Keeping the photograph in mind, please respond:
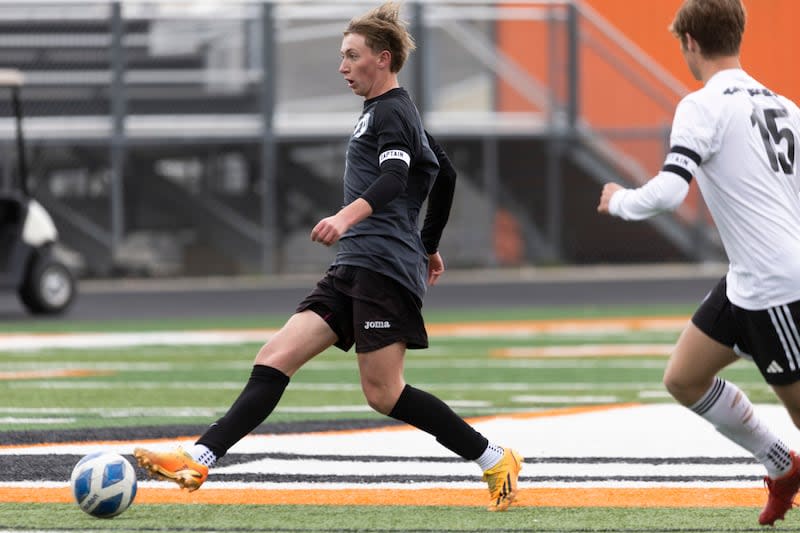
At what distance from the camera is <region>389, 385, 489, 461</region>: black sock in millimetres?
6070

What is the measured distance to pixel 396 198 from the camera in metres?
5.99

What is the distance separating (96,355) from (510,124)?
1223 cm

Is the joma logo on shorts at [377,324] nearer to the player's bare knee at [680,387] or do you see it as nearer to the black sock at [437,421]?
the black sock at [437,421]

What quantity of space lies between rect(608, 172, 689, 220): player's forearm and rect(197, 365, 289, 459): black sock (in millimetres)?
1567

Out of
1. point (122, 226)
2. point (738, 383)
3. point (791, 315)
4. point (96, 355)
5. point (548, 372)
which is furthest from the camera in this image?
point (122, 226)

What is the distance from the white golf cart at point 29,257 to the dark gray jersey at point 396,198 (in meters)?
11.6

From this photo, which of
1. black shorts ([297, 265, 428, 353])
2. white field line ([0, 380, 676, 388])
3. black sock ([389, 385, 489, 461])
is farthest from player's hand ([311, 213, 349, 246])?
white field line ([0, 380, 676, 388])

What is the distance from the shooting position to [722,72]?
5.45 metres

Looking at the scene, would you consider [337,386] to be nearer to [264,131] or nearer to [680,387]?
[680,387]

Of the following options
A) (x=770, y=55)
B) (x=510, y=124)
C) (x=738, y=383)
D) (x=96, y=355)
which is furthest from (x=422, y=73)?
(x=738, y=383)

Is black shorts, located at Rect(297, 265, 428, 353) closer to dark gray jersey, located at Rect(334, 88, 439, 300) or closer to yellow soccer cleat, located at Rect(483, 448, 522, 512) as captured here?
dark gray jersey, located at Rect(334, 88, 439, 300)

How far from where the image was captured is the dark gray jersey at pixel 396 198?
5.96 metres

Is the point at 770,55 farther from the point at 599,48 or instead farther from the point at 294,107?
the point at 294,107

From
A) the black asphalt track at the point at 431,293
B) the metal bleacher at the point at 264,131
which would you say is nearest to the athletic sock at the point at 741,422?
the black asphalt track at the point at 431,293
